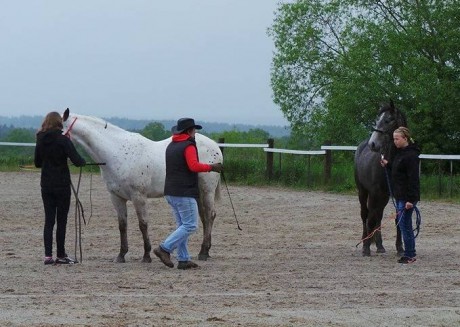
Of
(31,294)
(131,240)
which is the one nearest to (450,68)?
(131,240)

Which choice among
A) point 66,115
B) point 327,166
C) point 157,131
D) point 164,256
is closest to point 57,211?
point 66,115

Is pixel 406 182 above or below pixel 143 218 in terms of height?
above

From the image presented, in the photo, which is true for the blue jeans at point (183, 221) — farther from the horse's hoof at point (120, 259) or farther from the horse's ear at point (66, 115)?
the horse's ear at point (66, 115)

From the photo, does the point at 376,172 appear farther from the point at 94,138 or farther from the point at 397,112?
the point at 94,138

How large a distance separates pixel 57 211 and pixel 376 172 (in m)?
4.27

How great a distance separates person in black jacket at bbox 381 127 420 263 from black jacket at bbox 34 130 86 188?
3.85 m

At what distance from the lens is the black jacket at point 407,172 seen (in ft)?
45.7

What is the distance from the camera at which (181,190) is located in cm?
1332

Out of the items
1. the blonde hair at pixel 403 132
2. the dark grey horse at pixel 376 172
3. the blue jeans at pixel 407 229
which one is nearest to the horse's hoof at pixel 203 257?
the dark grey horse at pixel 376 172

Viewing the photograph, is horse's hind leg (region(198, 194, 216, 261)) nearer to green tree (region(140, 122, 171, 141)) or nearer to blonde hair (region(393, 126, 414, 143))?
blonde hair (region(393, 126, 414, 143))

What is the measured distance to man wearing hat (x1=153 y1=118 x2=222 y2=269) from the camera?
13320 millimetres

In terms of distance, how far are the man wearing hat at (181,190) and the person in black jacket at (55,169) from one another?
3.67 feet

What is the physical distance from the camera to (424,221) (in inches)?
773

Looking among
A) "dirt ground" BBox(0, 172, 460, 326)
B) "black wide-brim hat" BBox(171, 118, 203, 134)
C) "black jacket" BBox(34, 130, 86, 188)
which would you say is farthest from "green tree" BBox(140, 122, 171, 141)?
"black wide-brim hat" BBox(171, 118, 203, 134)
